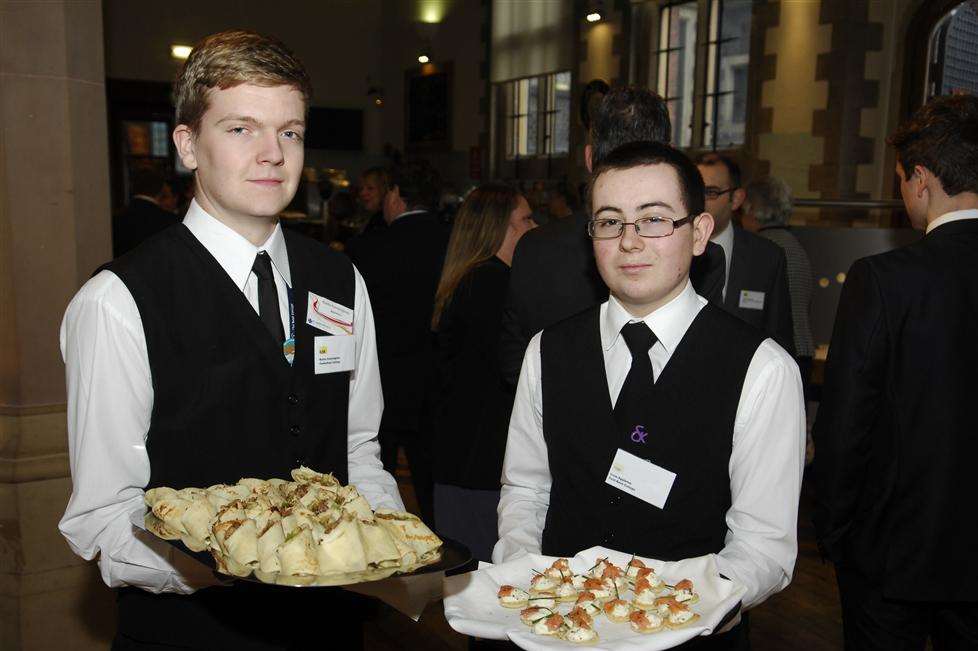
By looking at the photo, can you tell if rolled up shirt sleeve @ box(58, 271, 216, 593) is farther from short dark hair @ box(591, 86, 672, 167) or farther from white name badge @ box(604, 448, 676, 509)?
short dark hair @ box(591, 86, 672, 167)

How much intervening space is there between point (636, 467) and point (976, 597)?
91 cm

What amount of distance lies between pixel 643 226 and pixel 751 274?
5.25 feet

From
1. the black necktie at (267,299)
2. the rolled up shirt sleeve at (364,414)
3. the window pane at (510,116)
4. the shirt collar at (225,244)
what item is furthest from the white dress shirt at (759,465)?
the window pane at (510,116)

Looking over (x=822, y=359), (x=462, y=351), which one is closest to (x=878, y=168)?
(x=822, y=359)

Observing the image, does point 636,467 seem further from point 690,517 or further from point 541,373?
point 541,373

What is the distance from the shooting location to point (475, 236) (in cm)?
302

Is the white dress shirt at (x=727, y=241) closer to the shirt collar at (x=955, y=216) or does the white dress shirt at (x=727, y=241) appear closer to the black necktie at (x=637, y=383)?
the shirt collar at (x=955, y=216)

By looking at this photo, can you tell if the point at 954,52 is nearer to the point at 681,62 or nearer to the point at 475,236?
the point at 681,62

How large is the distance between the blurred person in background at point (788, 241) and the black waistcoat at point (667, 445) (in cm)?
253

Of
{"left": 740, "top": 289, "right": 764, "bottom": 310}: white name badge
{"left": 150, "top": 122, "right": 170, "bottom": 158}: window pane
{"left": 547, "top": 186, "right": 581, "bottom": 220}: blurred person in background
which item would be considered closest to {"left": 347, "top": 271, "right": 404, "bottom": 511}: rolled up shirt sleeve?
{"left": 740, "top": 289, "right": 764, "bottom": 310}: white name badge

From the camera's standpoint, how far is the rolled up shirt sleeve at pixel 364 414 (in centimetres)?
154

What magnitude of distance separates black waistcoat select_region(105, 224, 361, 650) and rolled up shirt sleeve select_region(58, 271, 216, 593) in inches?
1.5

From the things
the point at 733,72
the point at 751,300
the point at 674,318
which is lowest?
the point at 751,300

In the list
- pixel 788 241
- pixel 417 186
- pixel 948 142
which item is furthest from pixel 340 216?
pixel 948 142
